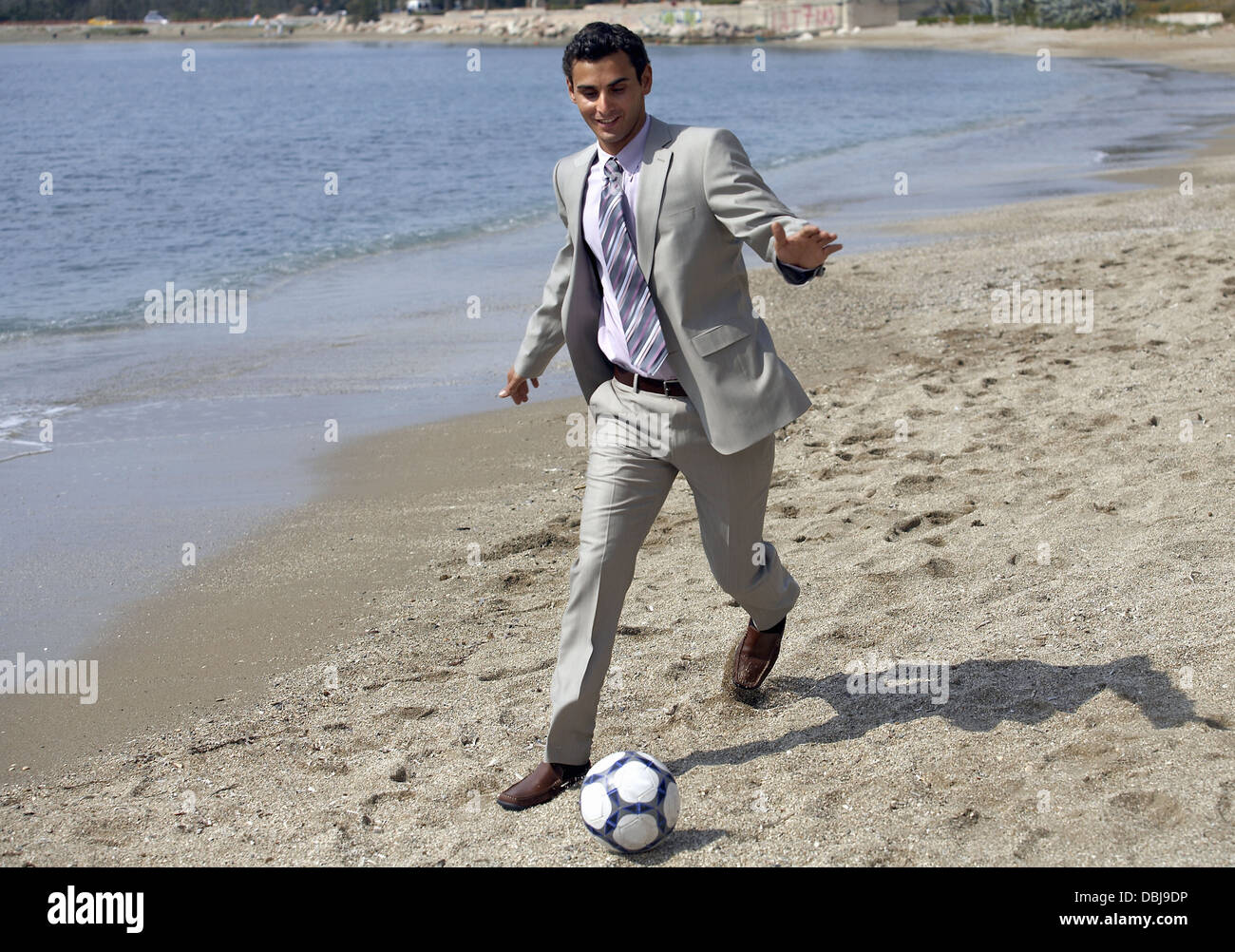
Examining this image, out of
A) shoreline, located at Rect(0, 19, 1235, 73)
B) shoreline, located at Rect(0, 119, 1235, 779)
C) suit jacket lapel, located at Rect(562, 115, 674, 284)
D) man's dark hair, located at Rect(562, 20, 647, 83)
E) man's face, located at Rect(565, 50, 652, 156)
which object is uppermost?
shoreline, located at Rect(0, 19, 1235, 73)

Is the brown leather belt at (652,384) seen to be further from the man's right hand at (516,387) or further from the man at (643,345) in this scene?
the man's right hand at (516,387)

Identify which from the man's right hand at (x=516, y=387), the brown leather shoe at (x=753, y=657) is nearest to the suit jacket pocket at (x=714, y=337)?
the man's right hand at (x=516, y=387)

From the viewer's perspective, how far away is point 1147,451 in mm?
5926

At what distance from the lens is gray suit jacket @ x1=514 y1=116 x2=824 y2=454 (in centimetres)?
335

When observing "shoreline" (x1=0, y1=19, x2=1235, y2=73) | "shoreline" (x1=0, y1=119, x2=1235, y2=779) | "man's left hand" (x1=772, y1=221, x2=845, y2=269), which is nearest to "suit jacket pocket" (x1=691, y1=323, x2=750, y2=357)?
"man's left hand" (x1=772, y1=221, x2=845, y2=269)

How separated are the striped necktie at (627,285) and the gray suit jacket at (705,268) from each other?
0.14ft

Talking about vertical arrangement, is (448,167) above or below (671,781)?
above

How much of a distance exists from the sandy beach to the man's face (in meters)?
1.92

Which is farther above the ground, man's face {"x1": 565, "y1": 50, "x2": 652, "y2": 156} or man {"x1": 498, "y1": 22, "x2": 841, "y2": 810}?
man's face {"x1": 565, "y1": 50, "x2": 652, "y2": 156}

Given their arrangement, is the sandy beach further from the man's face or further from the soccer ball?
the man's face

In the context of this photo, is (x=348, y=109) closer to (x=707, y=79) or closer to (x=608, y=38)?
(x=707, y=79)
